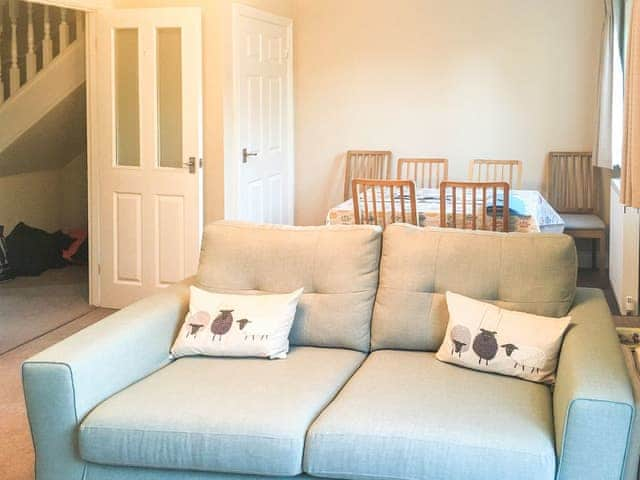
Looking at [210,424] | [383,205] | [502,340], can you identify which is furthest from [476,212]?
[210,424]

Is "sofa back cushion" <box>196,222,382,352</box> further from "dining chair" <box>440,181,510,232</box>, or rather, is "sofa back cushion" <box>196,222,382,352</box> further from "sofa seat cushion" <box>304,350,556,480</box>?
"dining chair" <box>440,181,510,232</box>

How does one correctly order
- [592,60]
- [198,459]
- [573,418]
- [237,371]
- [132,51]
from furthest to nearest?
[592,60] < [132,51] < [237,371] < [198,459] < [573,418]

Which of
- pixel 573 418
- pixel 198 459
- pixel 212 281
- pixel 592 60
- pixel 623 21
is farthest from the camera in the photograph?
pixel 592 60

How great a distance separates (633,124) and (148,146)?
→ 10.6 feet

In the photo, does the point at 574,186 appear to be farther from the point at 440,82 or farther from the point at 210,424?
the point at 210,424

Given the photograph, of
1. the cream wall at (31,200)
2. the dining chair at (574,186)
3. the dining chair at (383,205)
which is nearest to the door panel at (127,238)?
the dining chair at (383,205)

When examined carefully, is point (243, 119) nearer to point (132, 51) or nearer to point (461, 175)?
point (132, 51)

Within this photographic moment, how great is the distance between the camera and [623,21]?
247 inches

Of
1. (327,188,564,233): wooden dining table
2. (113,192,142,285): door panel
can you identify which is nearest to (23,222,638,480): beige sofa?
(327,188,564,233): wooden dining table

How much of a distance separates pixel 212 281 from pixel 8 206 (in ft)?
13.9

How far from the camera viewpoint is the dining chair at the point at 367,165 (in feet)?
23.7

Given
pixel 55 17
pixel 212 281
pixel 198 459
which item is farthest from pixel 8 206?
pixel 198 459

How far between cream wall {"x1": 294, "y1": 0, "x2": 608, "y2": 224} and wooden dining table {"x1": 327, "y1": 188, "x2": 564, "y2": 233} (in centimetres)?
126

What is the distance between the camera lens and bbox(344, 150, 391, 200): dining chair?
7215 mm
